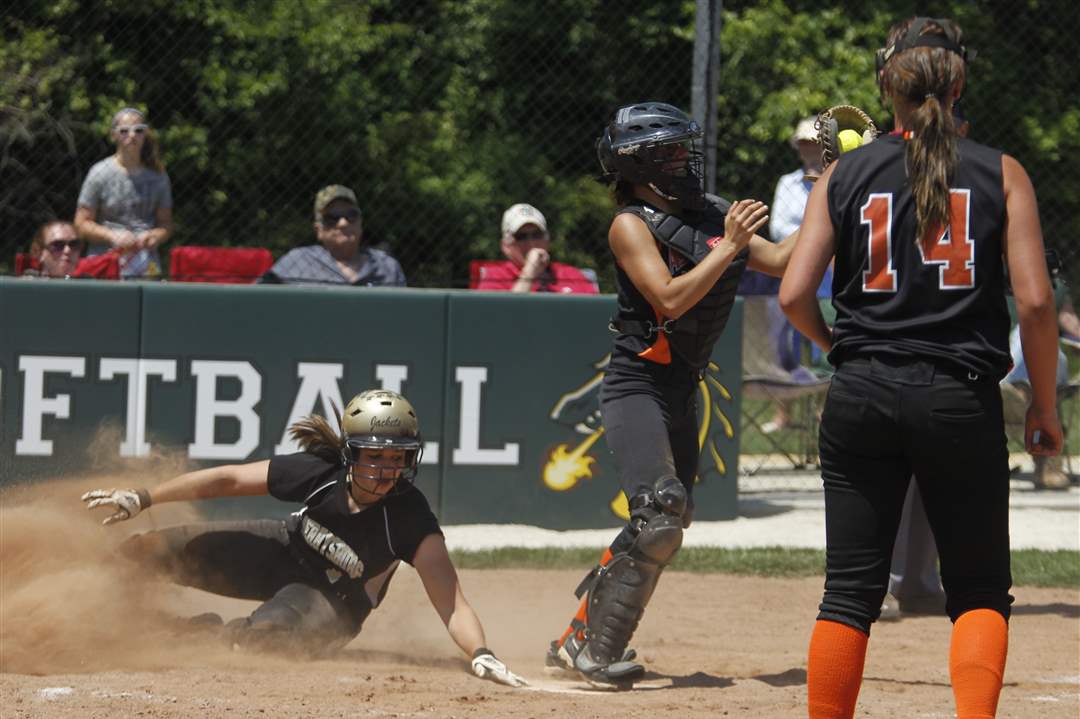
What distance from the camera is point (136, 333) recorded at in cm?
875

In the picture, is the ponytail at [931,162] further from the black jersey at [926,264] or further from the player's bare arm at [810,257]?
the player's bare arm at [810,257]

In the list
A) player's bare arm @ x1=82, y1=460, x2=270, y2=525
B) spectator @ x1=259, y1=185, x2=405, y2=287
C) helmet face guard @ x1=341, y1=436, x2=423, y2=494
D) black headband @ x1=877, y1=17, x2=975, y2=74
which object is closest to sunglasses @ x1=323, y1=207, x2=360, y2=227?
spectator @ x1=259, y1=185, x2=405, y2=287

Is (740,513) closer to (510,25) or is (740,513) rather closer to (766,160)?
(766,160)

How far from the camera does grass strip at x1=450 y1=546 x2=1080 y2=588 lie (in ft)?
26.6

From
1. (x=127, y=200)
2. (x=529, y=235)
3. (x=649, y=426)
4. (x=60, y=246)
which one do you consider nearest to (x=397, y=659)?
(x=649, y=426)

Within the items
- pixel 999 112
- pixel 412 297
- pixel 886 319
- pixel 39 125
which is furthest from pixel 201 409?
pixel 999 112

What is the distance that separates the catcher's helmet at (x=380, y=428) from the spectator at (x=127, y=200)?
415 centimetres

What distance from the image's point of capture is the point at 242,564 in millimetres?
5957

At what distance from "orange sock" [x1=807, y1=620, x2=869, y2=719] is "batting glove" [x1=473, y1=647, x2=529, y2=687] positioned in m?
1.74

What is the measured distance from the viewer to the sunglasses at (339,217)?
30.4ft

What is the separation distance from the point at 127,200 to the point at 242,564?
4.21m

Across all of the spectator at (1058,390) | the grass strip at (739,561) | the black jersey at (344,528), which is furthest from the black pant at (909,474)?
the spectator at (1058,390)

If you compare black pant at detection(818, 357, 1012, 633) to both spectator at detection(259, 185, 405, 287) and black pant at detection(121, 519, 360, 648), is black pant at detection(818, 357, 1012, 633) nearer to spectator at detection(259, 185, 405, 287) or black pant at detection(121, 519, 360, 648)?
black pant at detection(121, 519, 360, 648)

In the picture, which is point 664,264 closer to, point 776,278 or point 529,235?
point 529,235
